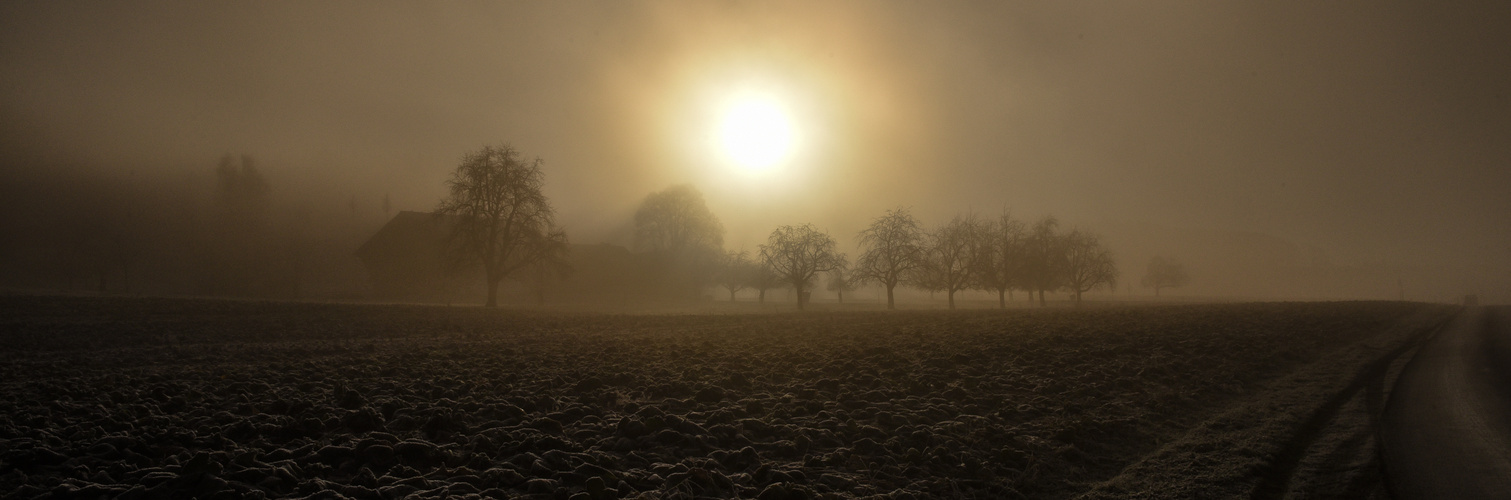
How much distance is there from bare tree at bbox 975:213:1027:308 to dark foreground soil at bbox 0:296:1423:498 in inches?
1509

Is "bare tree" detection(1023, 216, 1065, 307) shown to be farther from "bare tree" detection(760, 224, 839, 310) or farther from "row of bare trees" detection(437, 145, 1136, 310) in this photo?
"bare tree" detection(760, 224, 839, 310)

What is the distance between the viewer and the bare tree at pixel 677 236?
68.4 meters

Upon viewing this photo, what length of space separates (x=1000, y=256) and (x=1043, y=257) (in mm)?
4545

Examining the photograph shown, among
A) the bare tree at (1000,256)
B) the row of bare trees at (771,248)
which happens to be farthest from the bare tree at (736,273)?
the bare tree at (1000,256)

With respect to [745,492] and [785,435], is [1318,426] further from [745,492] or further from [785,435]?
[745,492]

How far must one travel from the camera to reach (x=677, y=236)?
6962 centimetres

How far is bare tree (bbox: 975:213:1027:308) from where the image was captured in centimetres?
5553

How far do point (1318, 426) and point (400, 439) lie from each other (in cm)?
1250

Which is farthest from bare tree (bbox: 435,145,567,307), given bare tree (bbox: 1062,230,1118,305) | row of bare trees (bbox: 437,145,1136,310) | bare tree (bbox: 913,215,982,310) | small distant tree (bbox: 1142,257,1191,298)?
small distant tree (bbox: 1142,257,1191,298)

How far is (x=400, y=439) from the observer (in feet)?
21.9

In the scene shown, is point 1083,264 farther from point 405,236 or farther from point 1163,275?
point 405,236

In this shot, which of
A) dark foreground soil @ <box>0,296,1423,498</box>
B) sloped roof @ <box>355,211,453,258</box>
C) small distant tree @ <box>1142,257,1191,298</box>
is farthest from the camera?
small distant tree @ <box>1142,257,1191,298</box>

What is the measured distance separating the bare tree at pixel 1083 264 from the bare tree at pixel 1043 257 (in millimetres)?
1683

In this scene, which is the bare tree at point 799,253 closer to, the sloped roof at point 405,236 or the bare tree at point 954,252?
the bare tree at point 954,252
